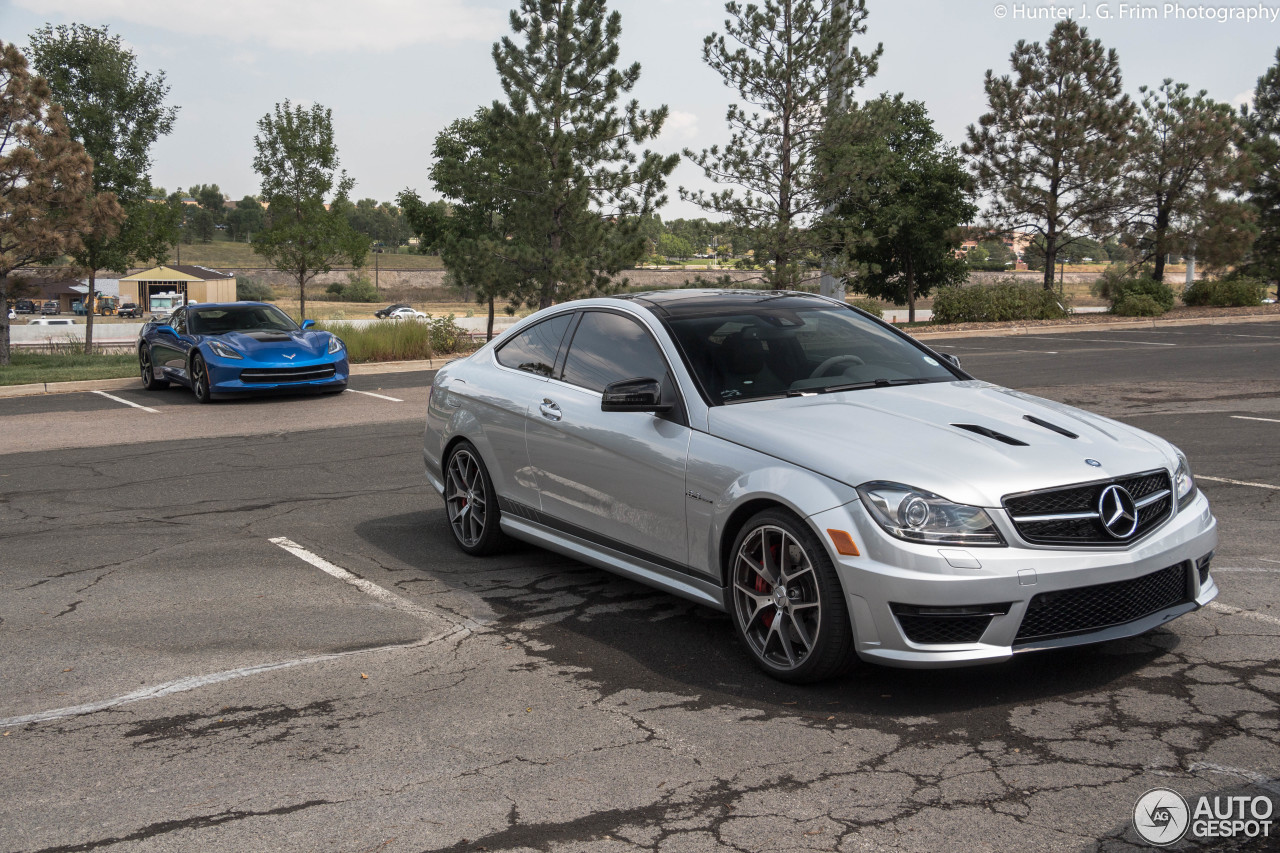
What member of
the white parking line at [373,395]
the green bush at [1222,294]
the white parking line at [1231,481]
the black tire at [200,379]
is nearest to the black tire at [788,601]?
the white parking line at [1231,481]

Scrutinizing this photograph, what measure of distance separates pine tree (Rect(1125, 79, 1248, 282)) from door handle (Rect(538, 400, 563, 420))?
32.4m

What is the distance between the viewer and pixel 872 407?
519 centimetres

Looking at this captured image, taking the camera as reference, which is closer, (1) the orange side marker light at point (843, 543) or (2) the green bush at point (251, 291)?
(1) the orange side marker light at point (843, 543)

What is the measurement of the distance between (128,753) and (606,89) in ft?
88.3

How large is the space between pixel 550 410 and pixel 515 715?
7.01 ft

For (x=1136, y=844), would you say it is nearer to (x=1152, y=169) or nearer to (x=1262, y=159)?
(x=1152, y=169)

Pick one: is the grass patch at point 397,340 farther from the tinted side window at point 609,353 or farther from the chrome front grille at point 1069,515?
the chrome front grille at point 1069,515

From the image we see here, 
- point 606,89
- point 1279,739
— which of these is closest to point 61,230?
point 606,89

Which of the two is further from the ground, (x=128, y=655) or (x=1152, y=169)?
Result: (x=1152, y=169)

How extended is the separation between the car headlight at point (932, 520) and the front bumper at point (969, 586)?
0.04 m

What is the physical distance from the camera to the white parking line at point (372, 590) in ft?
19.0

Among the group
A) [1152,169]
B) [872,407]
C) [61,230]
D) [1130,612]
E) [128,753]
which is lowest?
[128,753]

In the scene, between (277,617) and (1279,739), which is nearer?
(1279,739)

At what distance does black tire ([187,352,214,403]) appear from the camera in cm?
1606
